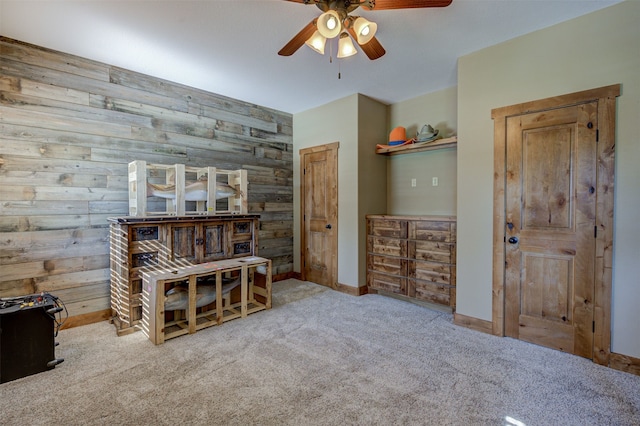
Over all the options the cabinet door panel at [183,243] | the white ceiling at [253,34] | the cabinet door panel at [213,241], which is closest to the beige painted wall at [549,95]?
the white ceiling at [253,34]

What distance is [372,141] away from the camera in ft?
13.8

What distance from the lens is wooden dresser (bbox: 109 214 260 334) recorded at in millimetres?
2820

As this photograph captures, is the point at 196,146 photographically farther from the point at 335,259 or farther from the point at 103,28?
the point at 335,259

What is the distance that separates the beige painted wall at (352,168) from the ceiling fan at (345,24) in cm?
173

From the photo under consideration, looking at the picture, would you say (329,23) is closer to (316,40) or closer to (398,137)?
(316,40)

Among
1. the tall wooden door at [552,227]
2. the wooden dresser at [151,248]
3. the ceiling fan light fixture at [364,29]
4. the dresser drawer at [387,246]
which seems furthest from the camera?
the dresser drawer at [387,246]

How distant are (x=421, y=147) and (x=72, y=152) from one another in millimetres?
3755

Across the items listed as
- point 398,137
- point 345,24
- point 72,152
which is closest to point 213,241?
point 72,152

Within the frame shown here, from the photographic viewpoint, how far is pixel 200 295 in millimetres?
2973

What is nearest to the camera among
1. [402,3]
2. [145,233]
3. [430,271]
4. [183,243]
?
[402,3]

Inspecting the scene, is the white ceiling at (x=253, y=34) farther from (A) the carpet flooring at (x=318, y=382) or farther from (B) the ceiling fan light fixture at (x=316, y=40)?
(A) the carpet flooring at (x=318, y=382)

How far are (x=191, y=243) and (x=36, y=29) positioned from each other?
2218mm

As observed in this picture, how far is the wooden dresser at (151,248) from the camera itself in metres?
2.82

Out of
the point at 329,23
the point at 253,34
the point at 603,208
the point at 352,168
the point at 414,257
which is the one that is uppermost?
the point at 253,34
